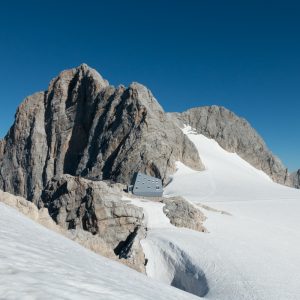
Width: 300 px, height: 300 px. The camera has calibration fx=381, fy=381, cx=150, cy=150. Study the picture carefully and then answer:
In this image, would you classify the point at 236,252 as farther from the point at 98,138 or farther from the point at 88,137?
the point at 88,137

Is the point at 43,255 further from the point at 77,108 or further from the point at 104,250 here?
the point at 77,108

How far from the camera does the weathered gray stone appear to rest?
31.0m

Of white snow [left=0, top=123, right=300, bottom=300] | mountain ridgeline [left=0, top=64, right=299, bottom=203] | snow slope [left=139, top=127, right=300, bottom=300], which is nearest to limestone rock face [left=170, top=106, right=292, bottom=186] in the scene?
mountain ridgeline [left=0, top=64, right=299, bottom=203]

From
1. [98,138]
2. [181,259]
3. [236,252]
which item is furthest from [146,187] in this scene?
[98,138]

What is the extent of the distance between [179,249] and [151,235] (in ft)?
12.5

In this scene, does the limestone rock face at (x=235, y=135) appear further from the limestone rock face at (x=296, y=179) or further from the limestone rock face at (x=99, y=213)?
the limestone rock face at (x=99, y=213)

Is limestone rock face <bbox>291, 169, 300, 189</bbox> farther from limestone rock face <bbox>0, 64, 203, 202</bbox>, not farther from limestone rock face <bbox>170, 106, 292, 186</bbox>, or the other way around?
limestone rock face <bbox>0, 64, 203, 202</bbox>

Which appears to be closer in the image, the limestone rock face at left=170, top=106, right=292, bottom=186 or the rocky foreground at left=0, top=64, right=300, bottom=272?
the rocky foreground at left=0, top=64, right=300, bottom=272

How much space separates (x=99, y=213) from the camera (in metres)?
31.1

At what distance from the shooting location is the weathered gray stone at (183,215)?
30953 mm

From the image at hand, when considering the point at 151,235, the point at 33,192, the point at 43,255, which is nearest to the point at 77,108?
the point at 33,192

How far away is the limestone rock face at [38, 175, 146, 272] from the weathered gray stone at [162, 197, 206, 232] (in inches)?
108

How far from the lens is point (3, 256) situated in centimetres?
583

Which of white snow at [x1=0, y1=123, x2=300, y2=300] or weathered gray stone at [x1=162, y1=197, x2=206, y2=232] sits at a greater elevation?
weathered gray stone at [x1=162, y1=197, x2=206, y2=232]
